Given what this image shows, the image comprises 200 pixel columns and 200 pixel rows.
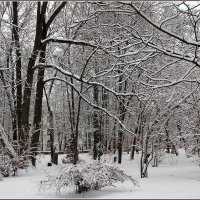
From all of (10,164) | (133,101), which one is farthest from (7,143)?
(133,101)

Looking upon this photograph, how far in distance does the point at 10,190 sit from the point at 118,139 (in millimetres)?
16649

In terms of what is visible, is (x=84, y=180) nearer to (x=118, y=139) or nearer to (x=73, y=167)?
(x=73, y=167)

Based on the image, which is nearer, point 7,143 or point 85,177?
point 85,177

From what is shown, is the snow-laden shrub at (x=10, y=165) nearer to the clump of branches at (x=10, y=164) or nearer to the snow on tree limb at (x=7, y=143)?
the clump of branches at (x=10, y=164)

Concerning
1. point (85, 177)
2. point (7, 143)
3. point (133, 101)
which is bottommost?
point (85, 177)

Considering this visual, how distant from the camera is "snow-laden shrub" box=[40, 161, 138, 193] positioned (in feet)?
27.8

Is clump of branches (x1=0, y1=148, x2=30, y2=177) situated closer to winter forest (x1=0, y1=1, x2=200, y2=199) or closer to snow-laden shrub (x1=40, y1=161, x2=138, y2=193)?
winter forest (x1=0, y1=1, x2=200, y2=199)

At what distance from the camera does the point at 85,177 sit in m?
8.42

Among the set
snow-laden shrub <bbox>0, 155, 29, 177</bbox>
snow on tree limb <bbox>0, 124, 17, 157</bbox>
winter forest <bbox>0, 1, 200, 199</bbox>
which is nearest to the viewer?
winter forest <bbox>0, 1, 200, 199</bbox>

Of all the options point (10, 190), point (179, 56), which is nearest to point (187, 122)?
point (179, 56)

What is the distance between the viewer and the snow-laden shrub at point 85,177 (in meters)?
8.47

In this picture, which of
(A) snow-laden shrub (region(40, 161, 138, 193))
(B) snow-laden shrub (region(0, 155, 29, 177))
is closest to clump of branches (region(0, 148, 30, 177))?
(B) snow-laden shrub (region(0, 155, 29, 177))

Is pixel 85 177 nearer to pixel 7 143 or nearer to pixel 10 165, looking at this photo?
pixel 10 165

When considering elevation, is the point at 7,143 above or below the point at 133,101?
below
